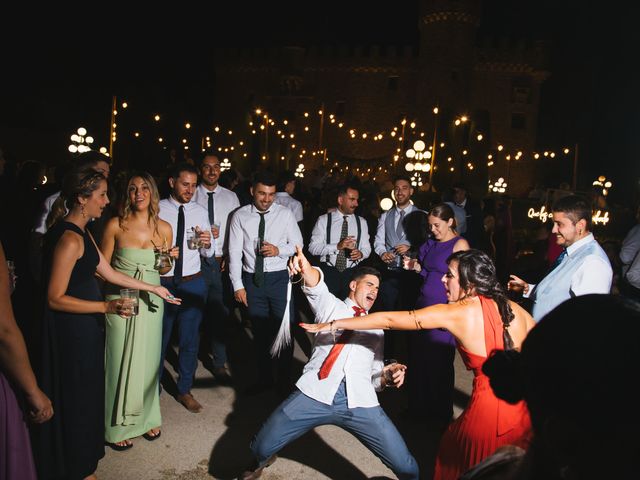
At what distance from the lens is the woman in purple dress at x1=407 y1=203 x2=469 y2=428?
4.40 meters

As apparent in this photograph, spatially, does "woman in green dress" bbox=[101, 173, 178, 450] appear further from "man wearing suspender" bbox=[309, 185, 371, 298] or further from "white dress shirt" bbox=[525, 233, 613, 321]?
"white dress shirt" bbox=[525, 233, 613, 321]

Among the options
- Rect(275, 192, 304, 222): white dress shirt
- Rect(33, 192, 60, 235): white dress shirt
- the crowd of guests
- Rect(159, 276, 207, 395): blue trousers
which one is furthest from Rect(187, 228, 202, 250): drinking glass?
Rect(275, 192, 304, 222): white dress shirt

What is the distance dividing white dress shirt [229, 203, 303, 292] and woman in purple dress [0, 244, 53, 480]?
2691 millimetres

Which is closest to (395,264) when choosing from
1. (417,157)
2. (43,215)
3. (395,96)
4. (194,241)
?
(194,241)

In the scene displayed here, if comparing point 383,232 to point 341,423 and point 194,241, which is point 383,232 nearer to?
point 194,241

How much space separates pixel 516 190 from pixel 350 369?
38184 millimetres

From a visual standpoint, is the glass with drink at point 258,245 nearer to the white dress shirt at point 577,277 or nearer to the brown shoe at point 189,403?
the brown shoe at point 189,403

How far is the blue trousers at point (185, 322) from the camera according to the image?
170 inches

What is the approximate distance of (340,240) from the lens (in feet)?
18.7

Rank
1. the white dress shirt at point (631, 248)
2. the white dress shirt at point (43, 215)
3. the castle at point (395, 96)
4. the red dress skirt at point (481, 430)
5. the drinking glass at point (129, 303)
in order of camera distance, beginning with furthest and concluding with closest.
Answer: the castle at point (395, 96) → the white dress shirt at point (631, 248) → the white dress shirt at point (43, 215) → the drinking glass at point (129, 303) → the red dress skirt at point (481, 430)

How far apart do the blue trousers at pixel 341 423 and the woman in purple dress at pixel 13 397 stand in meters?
1.23

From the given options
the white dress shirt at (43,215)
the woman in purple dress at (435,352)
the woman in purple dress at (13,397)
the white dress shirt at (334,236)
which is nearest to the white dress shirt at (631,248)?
the woman in purple dress at (435,352)

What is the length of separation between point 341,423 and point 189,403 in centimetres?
187

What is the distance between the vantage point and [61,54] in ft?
93.9
